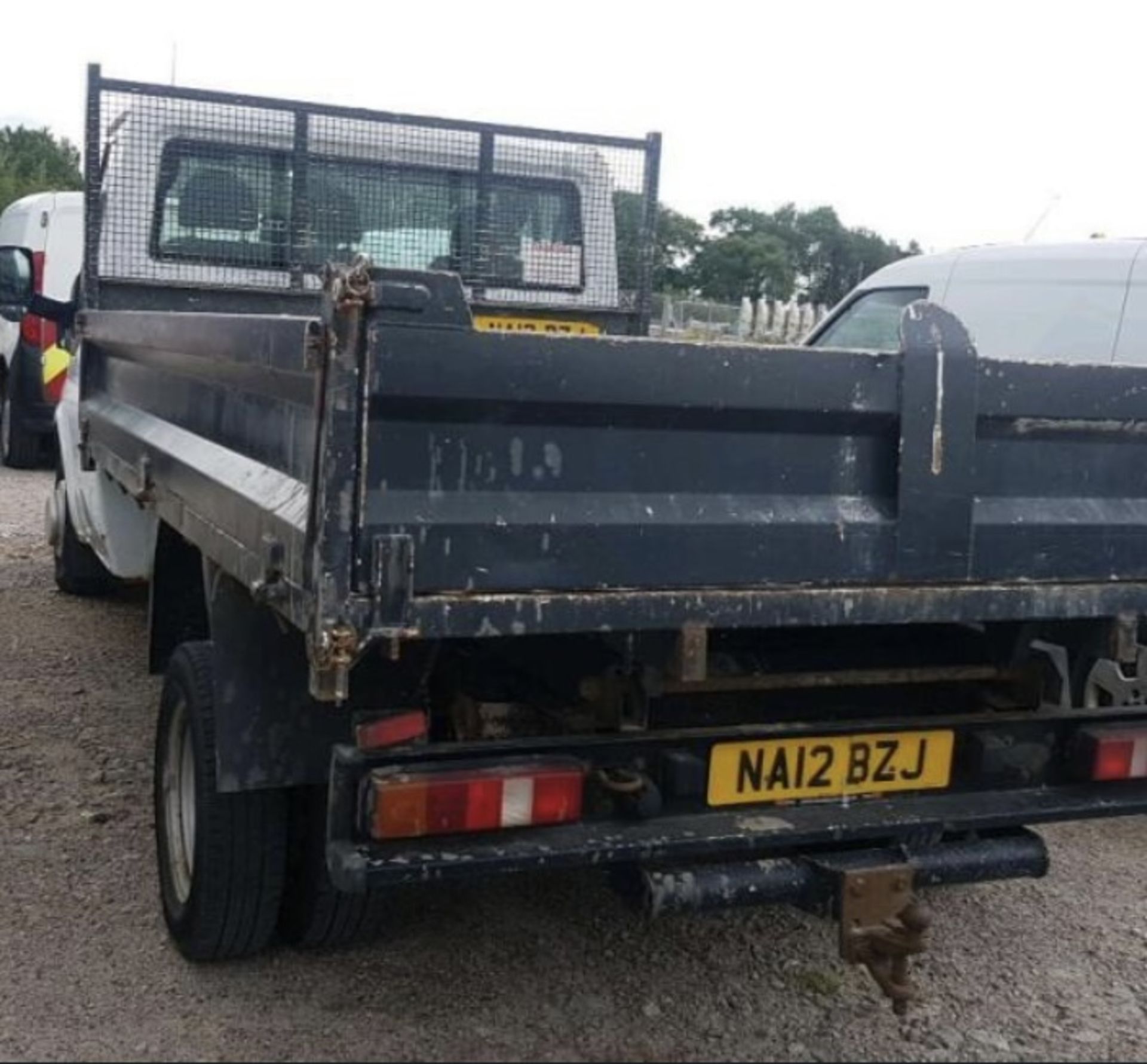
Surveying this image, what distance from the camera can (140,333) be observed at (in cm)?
443

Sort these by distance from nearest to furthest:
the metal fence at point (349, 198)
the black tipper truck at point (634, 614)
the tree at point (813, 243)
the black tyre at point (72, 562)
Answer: the black tipper truck at point (634, 614) < the metal fence at point (349, 198) < the black tyre at point (72, 562) < the tree at point (813, 243)

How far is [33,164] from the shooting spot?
44375mm

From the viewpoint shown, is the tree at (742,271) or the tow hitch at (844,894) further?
the tree at (742,271)

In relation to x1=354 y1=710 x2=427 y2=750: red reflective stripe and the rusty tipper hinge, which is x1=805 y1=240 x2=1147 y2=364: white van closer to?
the rusty tipper hinge

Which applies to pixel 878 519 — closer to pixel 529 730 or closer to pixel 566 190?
pixel 529 730

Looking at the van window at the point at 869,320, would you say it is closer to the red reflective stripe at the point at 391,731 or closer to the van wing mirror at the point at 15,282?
the red reflective stripe at the point at 391,731

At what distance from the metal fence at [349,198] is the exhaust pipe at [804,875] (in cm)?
342

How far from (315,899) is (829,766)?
126 centimetres

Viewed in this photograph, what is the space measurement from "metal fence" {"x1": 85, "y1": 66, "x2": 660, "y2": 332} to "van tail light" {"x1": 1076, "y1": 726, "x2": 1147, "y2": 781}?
3.52 meters

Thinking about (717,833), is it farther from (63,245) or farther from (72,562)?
(63,245)

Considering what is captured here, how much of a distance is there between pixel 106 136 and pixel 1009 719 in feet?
13.8

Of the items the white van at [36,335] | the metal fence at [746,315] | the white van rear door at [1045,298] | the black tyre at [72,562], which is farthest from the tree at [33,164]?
the white van rear door at [1045,298]

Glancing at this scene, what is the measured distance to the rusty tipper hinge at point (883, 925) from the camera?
3.07m

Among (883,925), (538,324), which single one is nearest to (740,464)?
(883,925)
